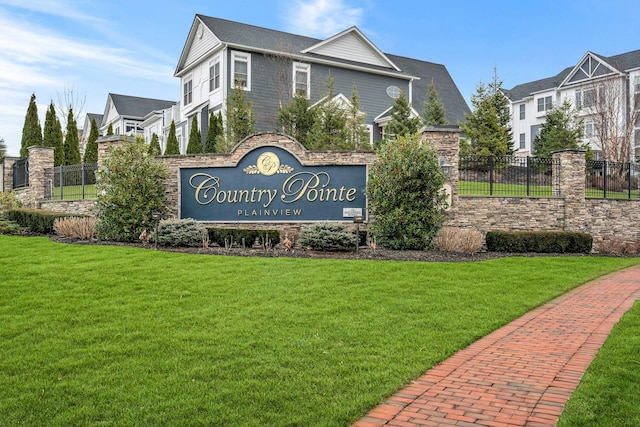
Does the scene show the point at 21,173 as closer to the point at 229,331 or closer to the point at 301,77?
the point at 301,77

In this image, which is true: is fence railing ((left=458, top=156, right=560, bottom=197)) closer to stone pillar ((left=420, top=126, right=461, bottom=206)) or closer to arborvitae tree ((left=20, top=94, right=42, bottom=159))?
stone pillar ((left=420, top=126, right=461, bottom=206))

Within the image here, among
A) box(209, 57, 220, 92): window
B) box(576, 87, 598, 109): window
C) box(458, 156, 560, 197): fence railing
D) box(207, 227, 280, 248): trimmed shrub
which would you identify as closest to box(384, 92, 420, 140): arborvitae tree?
box(458, 156, 560, 197): fence railing

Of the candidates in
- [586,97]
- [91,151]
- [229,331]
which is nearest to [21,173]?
[91,151]

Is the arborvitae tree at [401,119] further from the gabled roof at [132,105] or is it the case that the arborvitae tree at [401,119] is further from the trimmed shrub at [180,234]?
the gabled roof at [132,105]

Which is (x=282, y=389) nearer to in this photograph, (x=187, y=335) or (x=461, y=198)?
(x=187, y=335)

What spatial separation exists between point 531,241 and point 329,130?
10891 millimetres

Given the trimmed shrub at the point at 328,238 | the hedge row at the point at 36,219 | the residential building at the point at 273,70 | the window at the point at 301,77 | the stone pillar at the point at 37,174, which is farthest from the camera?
the window at the point at 301,77

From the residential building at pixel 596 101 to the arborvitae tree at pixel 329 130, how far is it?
17904 millimetres

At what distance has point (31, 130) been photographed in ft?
102

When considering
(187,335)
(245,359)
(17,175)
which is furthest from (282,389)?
(17,175)

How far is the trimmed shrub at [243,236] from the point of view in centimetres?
1453

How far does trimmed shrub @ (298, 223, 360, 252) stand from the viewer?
44.2 ft

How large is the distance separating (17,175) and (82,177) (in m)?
6.90

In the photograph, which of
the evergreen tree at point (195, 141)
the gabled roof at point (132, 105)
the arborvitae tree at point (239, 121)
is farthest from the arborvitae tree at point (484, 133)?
the gabled roof at point (132, 105)
